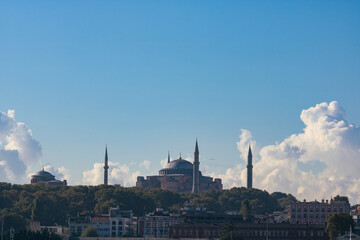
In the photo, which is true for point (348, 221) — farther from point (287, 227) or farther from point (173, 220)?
point (173, 220)

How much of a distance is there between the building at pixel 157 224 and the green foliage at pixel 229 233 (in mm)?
17297

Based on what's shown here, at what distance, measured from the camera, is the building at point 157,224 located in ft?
594

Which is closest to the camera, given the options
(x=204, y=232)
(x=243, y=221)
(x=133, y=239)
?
(x=133, y=239)

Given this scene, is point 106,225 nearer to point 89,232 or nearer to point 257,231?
point 89,232

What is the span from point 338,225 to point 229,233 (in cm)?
2118

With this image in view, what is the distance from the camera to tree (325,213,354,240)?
550 feet

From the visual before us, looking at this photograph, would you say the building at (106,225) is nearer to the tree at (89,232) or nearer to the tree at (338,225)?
the tree at (89,232)

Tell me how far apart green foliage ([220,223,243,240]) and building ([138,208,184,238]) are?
1730 centimetres

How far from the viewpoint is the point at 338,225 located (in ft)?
552

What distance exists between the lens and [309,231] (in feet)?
585

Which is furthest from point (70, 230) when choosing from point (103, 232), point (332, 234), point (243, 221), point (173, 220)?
point (332, 234)

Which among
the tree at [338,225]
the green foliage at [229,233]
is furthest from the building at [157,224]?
the tree at [338,225]

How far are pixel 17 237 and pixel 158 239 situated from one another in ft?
99.5

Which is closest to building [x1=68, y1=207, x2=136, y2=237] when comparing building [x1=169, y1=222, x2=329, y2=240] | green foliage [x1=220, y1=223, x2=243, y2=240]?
building [x1=169, y1=222, x2=329, y2=240]
